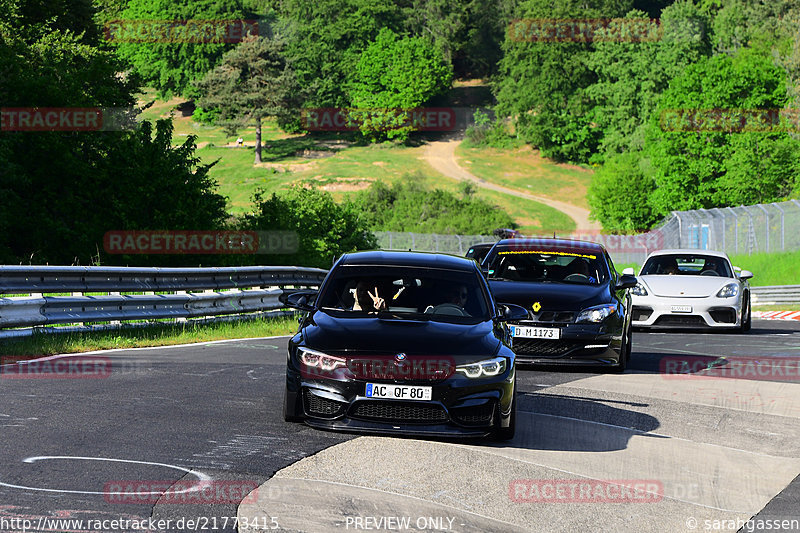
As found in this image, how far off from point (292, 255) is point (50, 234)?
8.96 metres

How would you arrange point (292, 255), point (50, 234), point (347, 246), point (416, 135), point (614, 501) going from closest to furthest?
point (614, 501) < point (50, 234) < point (292, 255) < point (347, 246) < point (416, 135)

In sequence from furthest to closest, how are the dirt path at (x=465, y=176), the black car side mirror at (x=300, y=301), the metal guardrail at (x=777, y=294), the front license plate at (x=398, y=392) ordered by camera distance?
the dirt path at (x=465, y=176) < the metal guardrail at (x=777, y=294) < the black car side mirror at (x=300, y=301) < the front license plate at (x=398, y=392)

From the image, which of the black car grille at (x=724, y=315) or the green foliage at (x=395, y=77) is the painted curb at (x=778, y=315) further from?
the green foliage at (x=395, y=77)

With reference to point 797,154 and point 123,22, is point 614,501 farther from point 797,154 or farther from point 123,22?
point 123,22

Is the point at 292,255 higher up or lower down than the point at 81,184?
lower down

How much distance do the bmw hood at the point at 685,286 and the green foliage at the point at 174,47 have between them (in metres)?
134

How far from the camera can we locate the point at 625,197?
289 ft

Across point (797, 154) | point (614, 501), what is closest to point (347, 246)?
point (797, 154)

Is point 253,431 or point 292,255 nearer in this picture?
point 253,431

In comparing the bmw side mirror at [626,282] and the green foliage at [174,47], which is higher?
the green foliage at [174,47]

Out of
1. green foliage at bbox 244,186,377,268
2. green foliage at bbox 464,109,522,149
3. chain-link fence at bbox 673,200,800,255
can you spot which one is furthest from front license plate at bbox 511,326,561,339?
green foliage at bbox 464,109,522,149

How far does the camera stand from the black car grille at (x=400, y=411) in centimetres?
786

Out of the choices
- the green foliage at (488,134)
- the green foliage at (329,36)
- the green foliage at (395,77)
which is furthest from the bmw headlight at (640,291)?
the green foliage at (329,36)

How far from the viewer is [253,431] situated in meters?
8.17
